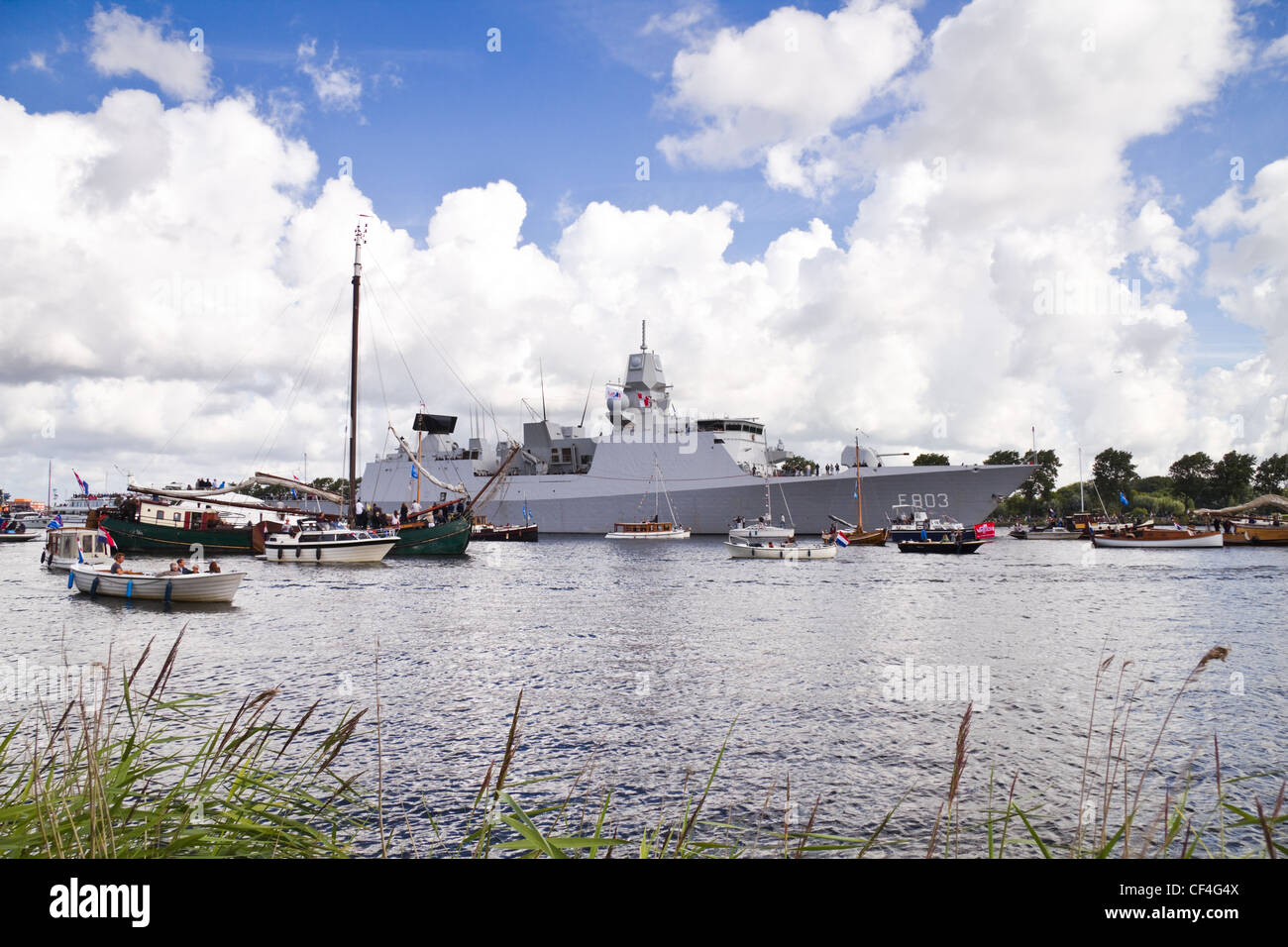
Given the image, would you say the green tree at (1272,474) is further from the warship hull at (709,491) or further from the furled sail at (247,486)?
the furled sail at (247,486)

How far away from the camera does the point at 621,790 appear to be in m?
8.62

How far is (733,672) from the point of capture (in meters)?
15.2

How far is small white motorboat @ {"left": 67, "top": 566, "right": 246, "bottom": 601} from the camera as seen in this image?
2388 centimetres

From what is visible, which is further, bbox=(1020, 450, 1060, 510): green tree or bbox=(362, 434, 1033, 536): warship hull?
bbox=(1020, 450, 1060, 510): green tree

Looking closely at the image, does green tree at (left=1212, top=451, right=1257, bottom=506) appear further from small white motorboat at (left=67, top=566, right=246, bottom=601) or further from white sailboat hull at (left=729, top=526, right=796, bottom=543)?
small white motorboat at (left=67, top=566, right=246, bottom=601)

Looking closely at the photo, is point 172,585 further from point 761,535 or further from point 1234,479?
point 1234,479

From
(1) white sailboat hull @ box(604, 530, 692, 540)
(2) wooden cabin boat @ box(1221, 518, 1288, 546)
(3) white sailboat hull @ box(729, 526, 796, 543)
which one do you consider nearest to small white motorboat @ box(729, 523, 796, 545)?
(3) white sailboat hull @ box(729, 526, 796, 543)

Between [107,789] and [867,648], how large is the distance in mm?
16174

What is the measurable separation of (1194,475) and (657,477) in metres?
79.3

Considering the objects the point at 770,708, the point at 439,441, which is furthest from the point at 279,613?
the point at 439,441

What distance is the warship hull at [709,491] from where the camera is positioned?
195 ft

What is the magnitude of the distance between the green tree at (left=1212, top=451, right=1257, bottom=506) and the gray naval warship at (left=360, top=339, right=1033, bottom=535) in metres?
56.2
